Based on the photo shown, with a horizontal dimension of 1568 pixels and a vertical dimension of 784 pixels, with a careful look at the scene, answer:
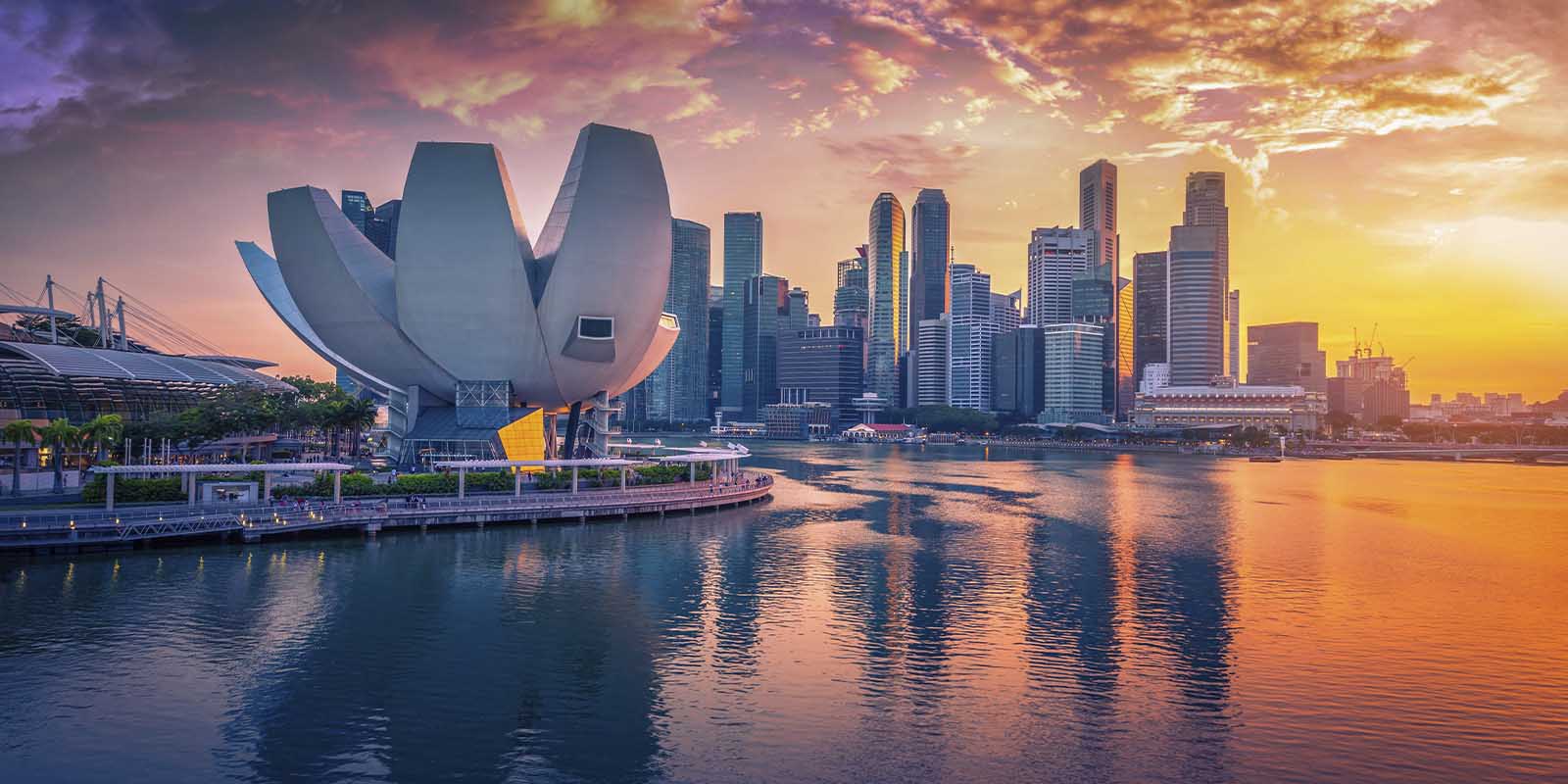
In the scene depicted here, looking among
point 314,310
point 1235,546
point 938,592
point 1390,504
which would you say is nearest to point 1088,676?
point 938,592

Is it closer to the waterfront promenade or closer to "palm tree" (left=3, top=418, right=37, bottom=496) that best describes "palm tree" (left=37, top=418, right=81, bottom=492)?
"palm tree" (left=3, top=418, right=37, bottom=496)

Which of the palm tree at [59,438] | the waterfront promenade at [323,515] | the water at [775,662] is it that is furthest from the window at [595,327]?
the palm tree at [59,438]

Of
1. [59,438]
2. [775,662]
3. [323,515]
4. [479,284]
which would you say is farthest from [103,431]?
[775,662]

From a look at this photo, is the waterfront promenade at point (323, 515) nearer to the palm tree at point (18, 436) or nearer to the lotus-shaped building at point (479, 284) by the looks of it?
the lotus-shaped building at point (479, 284)

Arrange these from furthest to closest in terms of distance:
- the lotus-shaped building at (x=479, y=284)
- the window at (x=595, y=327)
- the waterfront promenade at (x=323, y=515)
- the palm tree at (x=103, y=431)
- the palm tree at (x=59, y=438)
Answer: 1. the window at (x=595, y=327)
2. the lotus-shaped building at (x=479, y=284)
3. the palm tree at (x=103, y=431)
4. the palm tree at (x=59, y=438)
5. the waterfront promenade at (x=323, y=515)

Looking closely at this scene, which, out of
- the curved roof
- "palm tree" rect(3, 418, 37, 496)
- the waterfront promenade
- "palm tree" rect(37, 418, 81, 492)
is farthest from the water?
the curved roof

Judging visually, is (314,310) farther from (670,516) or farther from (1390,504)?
(1390,504)

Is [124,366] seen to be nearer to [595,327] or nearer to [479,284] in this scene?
[479,284]
